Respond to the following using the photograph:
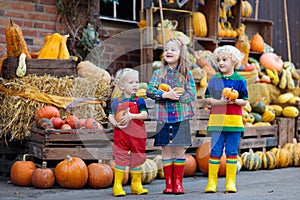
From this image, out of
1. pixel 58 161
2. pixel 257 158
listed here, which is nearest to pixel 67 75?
pixel 58 161

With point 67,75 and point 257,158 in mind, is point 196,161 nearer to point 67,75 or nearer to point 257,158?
point 257,158

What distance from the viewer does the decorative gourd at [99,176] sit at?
5164mm

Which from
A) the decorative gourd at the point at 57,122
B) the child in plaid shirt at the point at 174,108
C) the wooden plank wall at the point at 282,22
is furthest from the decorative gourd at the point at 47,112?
the wooden plank wall at the point at 282,22

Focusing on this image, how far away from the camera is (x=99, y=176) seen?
16.9 feet

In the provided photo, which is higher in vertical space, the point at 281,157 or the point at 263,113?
the point at 263,113

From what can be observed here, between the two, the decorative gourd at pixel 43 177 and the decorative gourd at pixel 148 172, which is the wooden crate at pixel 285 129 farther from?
the decorative gourd at pixel 43 177

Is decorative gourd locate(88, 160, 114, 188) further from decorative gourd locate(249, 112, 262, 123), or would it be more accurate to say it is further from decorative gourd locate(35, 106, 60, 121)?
decorative gourd locate(249, 112, 262, 123)

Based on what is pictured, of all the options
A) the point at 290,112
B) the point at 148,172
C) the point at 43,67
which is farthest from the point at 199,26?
the point at 148,172

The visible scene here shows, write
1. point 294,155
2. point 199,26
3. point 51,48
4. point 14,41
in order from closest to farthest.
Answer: point 14,41, point 51,48, point 294,155, point 199,26

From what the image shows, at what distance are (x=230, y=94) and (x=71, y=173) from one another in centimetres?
160

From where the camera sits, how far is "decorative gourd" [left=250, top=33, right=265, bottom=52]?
859 centimetres

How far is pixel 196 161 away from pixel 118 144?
1.63m

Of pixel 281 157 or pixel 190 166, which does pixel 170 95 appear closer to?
pixel 190 166

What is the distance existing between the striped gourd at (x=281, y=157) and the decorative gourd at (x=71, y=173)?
267 centimetres
